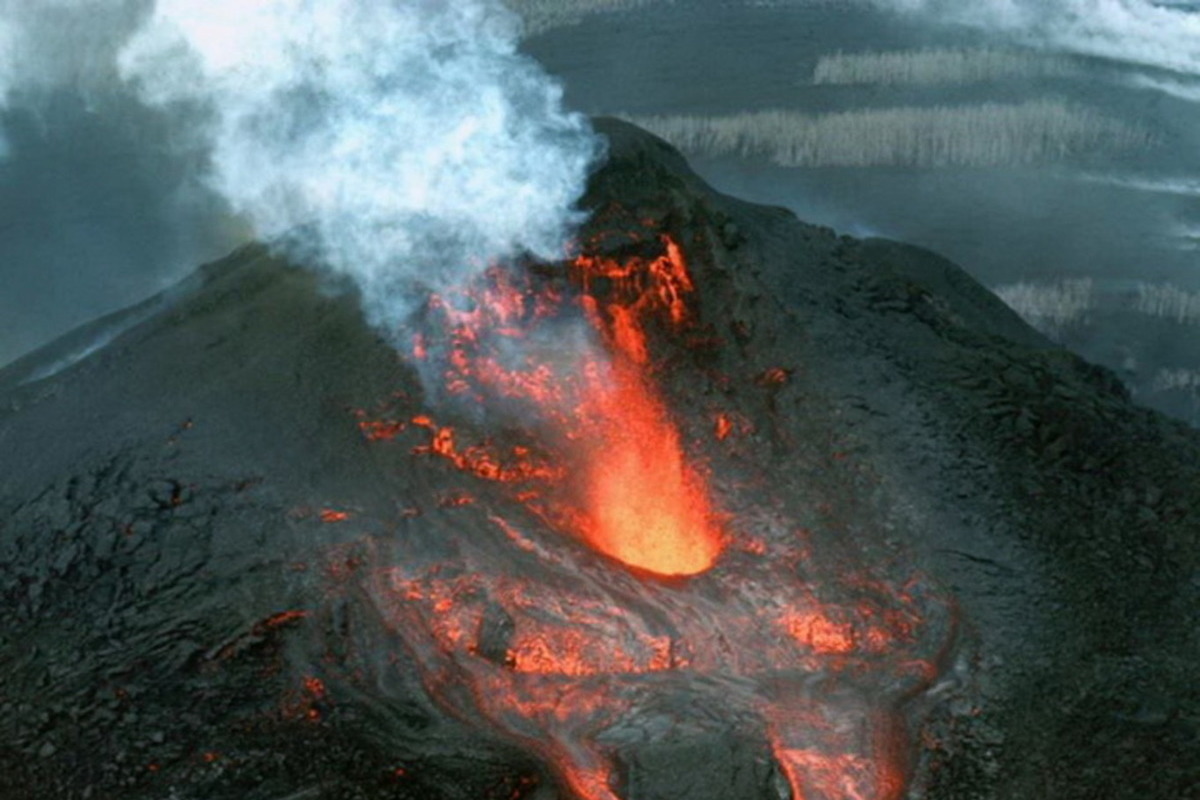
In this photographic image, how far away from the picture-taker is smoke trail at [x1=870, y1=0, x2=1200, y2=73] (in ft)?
57.0

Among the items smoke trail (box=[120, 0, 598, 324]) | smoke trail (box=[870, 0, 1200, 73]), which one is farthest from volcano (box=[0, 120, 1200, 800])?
smoke trail (box=[870, 0, 1200, 73])

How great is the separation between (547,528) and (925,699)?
7.02ft

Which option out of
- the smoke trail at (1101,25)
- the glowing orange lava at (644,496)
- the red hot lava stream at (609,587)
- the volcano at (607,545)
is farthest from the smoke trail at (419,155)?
the smoke trail at (1101,25)

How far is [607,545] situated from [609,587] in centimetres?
61

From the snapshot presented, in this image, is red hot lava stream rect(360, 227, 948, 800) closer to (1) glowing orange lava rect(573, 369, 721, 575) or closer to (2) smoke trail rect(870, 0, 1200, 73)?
(1) glowing orange lava rect(573, 369, 721, 575)

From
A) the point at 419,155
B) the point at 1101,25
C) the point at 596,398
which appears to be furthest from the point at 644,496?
the point at 1101,25

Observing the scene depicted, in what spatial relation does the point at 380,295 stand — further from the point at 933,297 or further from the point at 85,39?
the point at 85,39

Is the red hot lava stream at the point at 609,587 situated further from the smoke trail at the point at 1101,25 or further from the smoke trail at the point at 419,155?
the smoke trail at the point at 1101,25

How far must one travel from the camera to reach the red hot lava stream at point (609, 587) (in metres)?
6.95

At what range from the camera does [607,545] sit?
808 cm

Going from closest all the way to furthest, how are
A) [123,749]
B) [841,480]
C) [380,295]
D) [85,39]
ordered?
[123,749] → [841,480] → [380,295] → [85,39]

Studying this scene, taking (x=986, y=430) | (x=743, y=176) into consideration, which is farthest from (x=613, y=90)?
(x=986, y=430)

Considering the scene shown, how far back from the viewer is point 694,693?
7.07m

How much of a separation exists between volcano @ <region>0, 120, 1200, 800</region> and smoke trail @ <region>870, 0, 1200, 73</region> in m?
9.06
